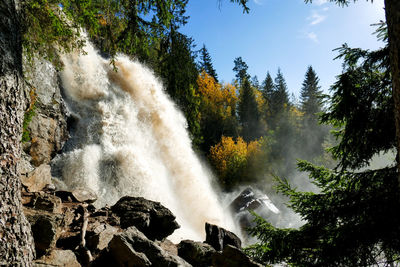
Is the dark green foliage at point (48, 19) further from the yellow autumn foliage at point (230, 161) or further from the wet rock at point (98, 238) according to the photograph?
the yellow autumn foliage at point (230, 161)

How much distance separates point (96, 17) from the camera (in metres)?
4.83

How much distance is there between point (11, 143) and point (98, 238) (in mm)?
2900

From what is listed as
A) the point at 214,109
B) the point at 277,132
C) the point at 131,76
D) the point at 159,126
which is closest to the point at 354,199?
the point at 159,126

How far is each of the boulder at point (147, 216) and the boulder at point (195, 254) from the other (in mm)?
830

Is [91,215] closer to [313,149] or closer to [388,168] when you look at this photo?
[388,168]

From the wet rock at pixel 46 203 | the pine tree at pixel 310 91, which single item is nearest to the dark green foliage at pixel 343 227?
the wet rock at pixel 46 203

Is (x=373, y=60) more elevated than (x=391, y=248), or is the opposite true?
(x=373, y=60)

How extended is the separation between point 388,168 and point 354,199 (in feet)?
2.01

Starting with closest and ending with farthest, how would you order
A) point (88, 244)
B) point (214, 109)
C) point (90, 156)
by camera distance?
point (88, 244) → point (90, 156) → point (214, 109)

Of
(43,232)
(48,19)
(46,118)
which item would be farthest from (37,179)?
(46,118)

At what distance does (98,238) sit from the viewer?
4438mm

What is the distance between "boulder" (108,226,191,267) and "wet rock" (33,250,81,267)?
58cm

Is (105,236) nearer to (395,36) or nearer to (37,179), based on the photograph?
(37,179)

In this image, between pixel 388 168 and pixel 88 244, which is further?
pixel 88 244
